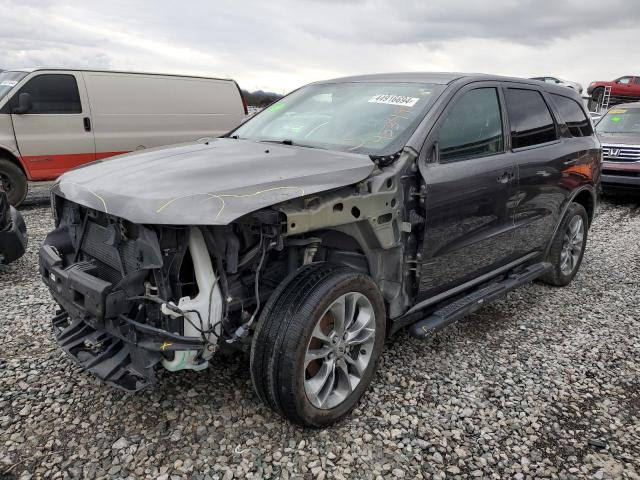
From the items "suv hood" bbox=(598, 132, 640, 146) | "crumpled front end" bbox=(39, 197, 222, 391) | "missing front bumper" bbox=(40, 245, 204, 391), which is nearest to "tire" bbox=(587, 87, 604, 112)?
"suv hood" bbox=(598, 132, 640, 146)

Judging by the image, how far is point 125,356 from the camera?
2.44 m

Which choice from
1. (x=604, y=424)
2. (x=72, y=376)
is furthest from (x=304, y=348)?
(x=604, y=424)

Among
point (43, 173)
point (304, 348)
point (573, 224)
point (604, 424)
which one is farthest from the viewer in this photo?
point (43, 173)

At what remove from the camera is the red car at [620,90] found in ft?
75.7

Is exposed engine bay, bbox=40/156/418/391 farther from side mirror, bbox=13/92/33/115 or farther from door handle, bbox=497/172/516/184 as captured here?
side mirror, bbox=13/92/33/115

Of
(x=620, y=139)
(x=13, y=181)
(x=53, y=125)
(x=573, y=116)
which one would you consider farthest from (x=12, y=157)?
(x=620, y=139)

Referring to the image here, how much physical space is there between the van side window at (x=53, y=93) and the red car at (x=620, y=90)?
887 inches

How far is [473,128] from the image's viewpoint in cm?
343

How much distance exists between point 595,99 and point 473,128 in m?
25.1

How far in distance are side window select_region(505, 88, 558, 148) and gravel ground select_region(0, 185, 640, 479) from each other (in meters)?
1.51

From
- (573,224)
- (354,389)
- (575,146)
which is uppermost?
(575,146)

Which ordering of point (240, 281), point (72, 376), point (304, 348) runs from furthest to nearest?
point (72, 376) → point (240, 281) → point (304, 348)

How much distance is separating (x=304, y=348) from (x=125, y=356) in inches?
34.1

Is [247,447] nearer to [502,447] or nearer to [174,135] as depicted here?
[502,447]
